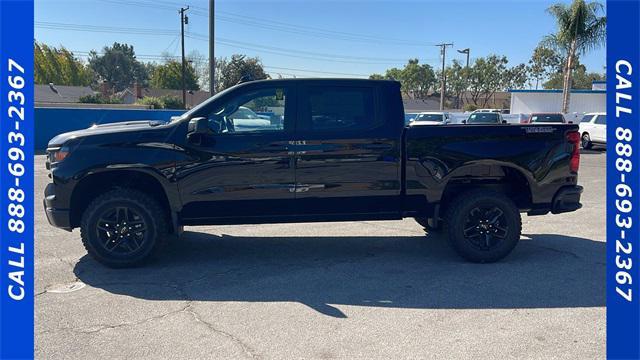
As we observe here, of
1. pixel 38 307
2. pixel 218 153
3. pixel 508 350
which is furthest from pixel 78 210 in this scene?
pixel 508 350

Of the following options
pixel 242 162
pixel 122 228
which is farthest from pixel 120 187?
pixel 242 162

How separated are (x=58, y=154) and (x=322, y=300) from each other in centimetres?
317

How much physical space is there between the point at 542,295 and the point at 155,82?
274 ft

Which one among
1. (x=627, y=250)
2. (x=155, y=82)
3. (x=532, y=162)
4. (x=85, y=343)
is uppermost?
(x=155, y=82)

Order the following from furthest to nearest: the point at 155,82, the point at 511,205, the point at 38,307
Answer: the point at 155,82 < the point at 511,205 < the point at 38,307

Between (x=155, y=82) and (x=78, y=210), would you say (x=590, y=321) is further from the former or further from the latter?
(x=155, y=82)

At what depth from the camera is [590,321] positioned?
4109mm

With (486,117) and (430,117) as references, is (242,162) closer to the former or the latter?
(486,117)

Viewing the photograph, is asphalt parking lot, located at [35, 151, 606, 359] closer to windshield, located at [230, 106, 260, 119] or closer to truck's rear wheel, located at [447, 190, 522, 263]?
truck's rear wheel, located at [447, 190, 522, 263]

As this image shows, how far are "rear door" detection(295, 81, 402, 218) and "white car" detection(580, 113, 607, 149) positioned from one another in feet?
66.2

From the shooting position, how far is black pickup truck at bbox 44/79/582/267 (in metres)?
5.26

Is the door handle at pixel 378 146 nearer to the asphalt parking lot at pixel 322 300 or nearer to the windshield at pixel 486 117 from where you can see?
the asphalt parking lot at pixel 322 300

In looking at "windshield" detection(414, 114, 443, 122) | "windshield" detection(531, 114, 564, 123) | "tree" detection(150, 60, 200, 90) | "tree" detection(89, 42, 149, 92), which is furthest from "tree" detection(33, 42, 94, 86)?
"windshield" detection(531, 114, 564, 123)

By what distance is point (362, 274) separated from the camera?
5293 mm
